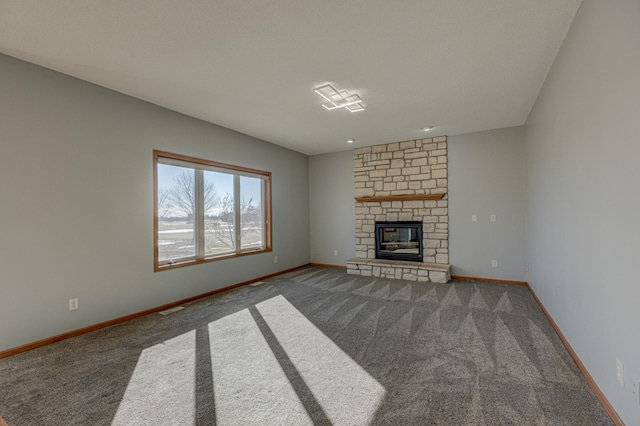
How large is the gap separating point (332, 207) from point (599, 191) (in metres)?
4.82

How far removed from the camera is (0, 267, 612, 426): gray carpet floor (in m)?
1.68

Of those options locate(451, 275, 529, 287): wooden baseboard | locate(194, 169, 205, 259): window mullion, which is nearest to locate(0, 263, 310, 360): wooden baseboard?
locate(194, 169, 205, 259): window mullion

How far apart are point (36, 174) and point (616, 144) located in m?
4.38

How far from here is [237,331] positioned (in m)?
2.89

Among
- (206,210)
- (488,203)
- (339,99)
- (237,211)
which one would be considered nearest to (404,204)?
(488,203)

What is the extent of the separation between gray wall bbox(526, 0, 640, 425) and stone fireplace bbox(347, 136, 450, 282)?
2.31m

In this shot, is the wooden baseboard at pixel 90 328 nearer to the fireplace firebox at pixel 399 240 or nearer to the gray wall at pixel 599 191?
the fireplace firebox at pixel 399 240

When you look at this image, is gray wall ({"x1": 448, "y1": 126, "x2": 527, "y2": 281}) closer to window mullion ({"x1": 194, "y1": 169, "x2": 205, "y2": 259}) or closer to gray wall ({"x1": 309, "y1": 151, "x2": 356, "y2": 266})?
gray wall ({"x1": 309, "y1": 151, "x2": 356, "y2": 266})

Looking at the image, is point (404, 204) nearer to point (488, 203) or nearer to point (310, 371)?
point (488, 203)

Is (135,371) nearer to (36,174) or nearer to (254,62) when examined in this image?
(36,174)

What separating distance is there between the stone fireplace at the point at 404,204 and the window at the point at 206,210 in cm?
194

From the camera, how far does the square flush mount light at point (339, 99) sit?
3128 millimetres

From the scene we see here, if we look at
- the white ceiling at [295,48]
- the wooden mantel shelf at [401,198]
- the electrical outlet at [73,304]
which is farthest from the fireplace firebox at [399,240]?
the electrical outlet at [73,304]

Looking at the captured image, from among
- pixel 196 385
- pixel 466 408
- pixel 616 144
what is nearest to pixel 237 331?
pixel 196 385
